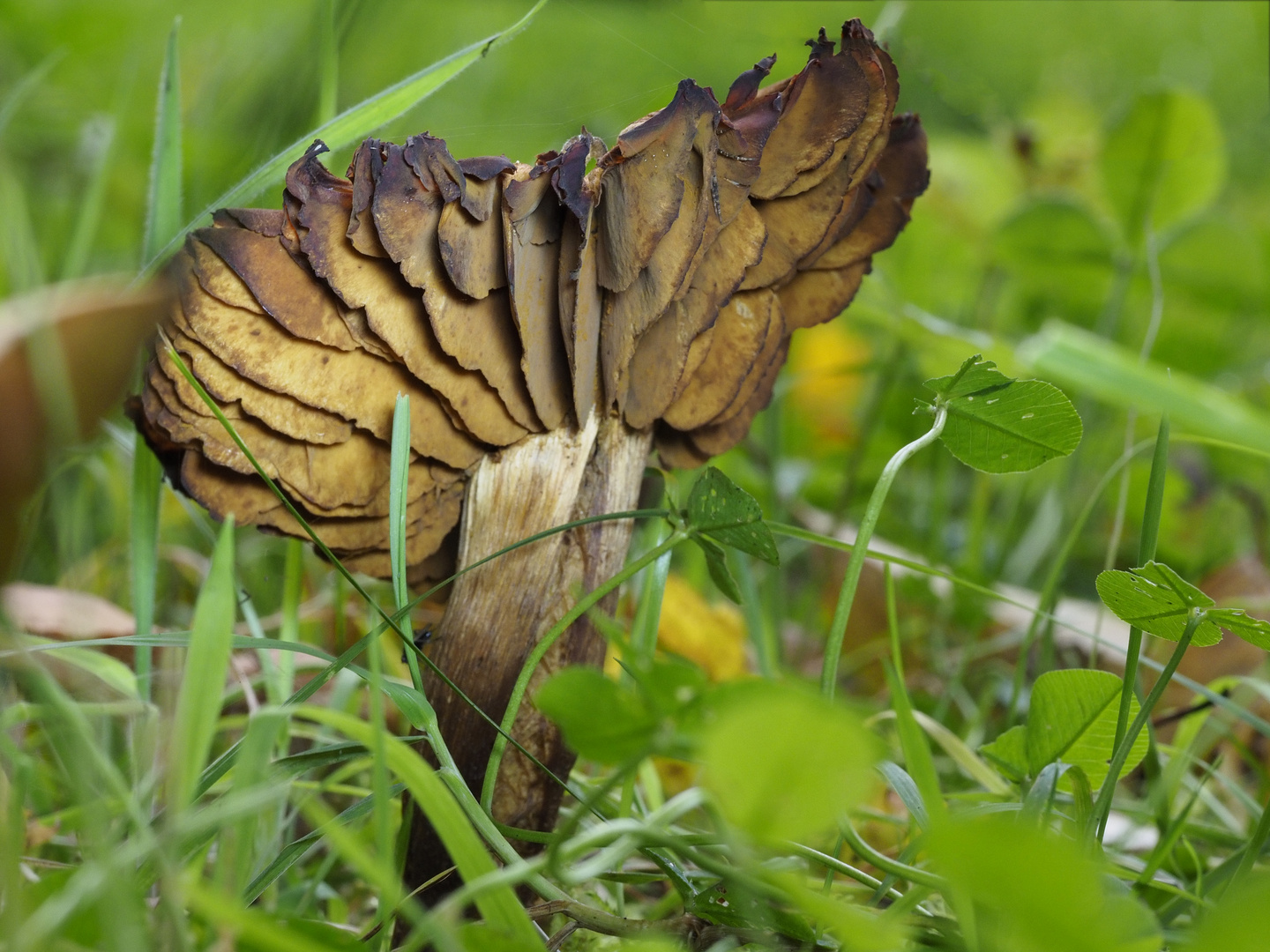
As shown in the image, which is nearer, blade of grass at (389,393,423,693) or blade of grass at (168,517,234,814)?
blade of grass at (168,517,234,814)

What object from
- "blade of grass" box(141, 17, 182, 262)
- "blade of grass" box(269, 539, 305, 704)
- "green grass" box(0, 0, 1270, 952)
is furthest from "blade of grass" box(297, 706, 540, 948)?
"blade of grass" box(141, 17, 182, 262)

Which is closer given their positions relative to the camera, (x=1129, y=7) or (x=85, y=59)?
(x=85, y=59)

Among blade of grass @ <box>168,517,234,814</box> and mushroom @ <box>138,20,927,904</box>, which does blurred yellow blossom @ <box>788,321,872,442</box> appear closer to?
mushroom @ <box>138,20,927,904</box>

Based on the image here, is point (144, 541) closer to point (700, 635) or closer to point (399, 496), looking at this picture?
point (399, 496)

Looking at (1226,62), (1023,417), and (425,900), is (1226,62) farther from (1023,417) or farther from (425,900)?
(425,900)

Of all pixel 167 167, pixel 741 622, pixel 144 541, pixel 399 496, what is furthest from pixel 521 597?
pixel 741 622

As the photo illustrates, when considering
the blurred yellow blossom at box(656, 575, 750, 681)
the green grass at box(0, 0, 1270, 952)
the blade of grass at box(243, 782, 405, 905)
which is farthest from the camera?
the blurred yellow blossom at box(656, 575, 750, 681)

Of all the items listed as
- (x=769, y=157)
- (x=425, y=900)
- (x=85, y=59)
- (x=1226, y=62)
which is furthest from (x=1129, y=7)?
(x=425, y=900)
